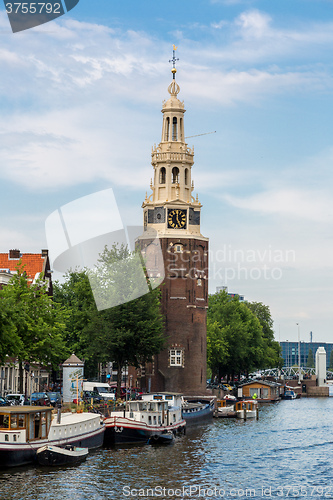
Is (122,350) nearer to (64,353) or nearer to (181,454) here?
(64,353)

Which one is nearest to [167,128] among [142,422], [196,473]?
[142,422]

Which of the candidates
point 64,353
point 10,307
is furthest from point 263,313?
point 10,307

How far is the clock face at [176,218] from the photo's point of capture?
329ft

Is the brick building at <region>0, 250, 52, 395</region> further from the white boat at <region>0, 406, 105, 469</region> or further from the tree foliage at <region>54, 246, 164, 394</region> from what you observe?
the white boat at <region>0, 406, 105, 469</region>

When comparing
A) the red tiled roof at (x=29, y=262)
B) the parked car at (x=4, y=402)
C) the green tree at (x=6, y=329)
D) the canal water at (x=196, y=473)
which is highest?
the red tiled roof at (x=29, y=262)

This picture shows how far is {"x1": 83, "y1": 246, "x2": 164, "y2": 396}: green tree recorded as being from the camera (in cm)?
8069

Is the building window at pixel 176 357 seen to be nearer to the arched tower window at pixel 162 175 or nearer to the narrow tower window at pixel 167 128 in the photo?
the arched tower window at pixel 162 175

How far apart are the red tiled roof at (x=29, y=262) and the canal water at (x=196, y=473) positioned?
3266 cm

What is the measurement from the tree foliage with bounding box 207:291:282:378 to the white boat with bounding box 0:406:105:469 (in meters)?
76.1

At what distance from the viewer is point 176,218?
100m

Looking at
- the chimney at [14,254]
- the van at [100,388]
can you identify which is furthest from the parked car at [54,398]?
the chimney at [14,254]

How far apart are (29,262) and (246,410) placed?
3119 cm

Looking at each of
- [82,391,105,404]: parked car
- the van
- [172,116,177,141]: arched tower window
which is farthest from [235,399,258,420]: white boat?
[172,116,177,141]: arched tower window

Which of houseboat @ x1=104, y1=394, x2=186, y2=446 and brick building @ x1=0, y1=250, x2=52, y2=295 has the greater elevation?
brick building @ x1=0, y1=250, x2=52, y2=295
